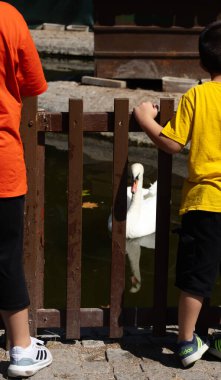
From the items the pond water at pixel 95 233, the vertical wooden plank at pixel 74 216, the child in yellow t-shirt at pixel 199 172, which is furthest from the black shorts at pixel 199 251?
the pond water at pixel 95 233

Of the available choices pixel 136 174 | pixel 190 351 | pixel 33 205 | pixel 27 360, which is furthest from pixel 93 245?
pixel 27 360

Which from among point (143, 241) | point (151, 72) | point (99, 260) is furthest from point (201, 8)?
point (99, 260)

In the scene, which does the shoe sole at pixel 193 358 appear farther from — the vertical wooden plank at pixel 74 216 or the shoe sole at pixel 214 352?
the vertical wooden plank at pixel 74 216

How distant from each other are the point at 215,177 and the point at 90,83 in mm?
9278

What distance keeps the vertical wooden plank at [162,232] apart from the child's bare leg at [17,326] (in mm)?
771

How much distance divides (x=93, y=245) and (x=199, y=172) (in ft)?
12.0

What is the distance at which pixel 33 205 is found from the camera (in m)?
3.93

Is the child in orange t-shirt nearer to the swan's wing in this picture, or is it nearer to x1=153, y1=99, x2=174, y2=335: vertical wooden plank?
x1=153, y1=99, x2=174, y2=335: vertical wooden plank

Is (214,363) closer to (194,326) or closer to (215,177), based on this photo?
(194,326)

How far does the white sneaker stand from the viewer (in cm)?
366

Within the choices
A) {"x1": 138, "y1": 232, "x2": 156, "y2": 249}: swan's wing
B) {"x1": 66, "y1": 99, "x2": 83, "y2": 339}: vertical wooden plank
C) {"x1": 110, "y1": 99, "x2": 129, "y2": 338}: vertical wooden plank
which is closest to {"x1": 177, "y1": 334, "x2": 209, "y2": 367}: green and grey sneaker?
{"x1": 110, "y1": 99, "x2": 129, "y2": 338}: vertical wooden plank

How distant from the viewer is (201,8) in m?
12.7

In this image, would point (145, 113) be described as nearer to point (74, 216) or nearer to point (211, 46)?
point (211, 46)

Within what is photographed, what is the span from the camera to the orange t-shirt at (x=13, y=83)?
330 cm
